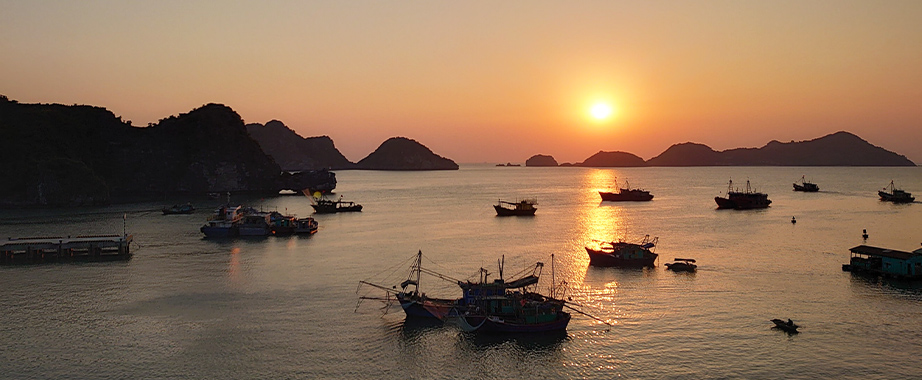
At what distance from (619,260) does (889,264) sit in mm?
24791

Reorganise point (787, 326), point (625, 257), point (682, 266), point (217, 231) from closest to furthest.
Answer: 1. point (787, 326)
2. point (682, 266)
3. point (625, 257)
4. point (217, 231)

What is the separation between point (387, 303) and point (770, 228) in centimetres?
7479

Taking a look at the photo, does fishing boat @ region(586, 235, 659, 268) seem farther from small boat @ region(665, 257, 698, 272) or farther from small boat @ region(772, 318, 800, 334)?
small boat @ region(772, 318, 800, 334)

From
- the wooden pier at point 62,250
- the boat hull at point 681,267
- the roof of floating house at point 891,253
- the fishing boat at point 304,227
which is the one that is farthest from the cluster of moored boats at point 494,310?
the fishing boat at point 304,227

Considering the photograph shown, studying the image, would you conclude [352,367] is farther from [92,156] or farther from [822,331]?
[92,156]

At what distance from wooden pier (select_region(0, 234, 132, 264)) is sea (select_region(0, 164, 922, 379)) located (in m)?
3.69

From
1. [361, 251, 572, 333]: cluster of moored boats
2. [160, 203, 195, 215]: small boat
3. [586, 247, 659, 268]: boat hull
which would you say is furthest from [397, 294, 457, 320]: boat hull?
[160, 203, 195, 215]: small boat

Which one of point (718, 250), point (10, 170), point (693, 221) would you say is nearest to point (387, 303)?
point (718, 250)

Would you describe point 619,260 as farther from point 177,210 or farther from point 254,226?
point 177,210

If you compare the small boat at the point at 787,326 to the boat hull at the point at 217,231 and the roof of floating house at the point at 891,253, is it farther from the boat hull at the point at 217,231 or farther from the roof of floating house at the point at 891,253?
the boat hull at the point at 217,231

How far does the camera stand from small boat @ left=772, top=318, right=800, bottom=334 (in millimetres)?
42000

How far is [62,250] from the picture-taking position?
74.6 metres

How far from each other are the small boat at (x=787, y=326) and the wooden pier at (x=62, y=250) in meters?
69.3

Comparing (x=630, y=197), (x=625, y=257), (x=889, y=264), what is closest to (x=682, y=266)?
(x=625, y=257)
